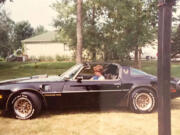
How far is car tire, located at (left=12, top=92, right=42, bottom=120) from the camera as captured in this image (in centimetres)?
483

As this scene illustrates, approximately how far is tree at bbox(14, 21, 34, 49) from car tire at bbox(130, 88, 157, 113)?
72.7 meters

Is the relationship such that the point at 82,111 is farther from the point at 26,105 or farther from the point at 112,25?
the point at 112,25

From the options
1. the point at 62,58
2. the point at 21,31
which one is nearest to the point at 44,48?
the point at 62,58

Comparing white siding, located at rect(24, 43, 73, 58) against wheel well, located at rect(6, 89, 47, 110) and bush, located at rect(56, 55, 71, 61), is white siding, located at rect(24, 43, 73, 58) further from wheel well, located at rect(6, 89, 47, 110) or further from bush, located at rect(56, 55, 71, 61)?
wheel well, located at rect(6, 89, 47, 110)

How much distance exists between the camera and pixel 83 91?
5082 mm

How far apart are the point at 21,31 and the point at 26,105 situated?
7456 cm

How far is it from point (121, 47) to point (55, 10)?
8.19 m

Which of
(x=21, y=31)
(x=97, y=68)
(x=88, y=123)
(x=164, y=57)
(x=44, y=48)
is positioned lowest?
(x=88, y=123)

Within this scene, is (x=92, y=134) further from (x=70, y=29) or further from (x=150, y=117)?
(x=70, y=29)

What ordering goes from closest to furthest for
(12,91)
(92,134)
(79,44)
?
(92,134) < (12,91) < (79,44)

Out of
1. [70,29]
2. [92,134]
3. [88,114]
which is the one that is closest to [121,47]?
[70,29]

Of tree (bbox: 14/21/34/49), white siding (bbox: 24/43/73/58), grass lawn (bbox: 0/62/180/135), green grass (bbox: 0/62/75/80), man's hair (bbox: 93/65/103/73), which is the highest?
tree (bbox: 14/21/34/49)

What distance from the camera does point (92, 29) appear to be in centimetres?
2131

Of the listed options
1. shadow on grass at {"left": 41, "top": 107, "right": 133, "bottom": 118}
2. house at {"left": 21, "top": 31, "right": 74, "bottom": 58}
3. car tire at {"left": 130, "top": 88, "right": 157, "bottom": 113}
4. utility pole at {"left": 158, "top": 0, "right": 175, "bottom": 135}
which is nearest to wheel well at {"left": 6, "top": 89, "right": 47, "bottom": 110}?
shadow on grass at {"left": 41, "top": 107, "right": 133, "bottom": 118}
